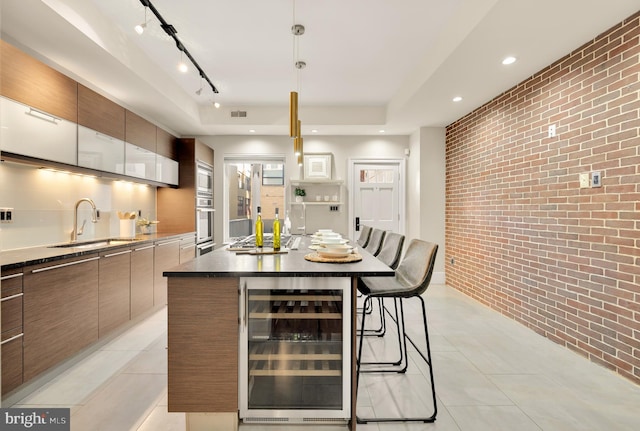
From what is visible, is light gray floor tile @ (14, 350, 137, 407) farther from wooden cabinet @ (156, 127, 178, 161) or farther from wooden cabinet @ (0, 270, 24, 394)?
wooden cabinet @ (156, 127, 178, 161)

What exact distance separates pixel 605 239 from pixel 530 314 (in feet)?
3.79

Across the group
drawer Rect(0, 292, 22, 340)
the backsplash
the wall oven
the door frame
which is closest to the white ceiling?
the wall oven

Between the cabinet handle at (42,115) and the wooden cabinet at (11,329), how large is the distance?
1151 millimetres

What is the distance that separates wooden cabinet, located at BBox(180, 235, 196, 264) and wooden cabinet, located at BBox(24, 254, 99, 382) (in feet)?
5.54

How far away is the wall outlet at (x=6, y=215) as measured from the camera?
7.84ft

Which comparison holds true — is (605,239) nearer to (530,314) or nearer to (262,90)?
(530,314)

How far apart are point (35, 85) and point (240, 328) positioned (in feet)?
7.66

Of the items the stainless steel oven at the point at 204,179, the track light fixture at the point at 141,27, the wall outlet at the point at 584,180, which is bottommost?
the wall outlet at the point at 584,180

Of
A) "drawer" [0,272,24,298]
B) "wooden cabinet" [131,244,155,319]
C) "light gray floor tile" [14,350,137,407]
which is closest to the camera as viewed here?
"drawer" [0,272,24,298]

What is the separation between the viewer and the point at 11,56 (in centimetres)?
214

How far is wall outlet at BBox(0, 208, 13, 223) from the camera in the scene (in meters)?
2.39

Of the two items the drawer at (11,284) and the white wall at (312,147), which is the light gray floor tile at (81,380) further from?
the white wall at (312,147)

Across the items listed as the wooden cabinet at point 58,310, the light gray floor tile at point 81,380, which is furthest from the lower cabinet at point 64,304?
the light gray floor tile at point 81,380

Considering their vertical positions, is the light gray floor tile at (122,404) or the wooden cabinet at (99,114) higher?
the wooden cabinet at (99,114)
